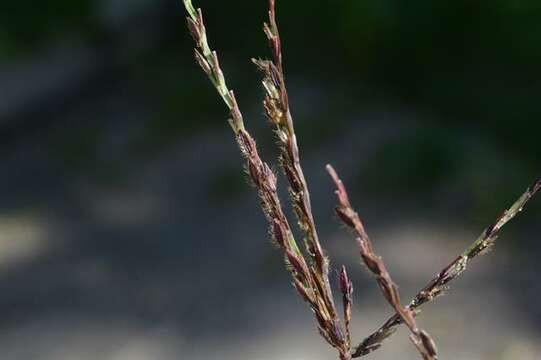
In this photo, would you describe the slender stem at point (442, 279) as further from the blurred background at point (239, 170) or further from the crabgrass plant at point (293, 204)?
the blurred background at point (239, 170)

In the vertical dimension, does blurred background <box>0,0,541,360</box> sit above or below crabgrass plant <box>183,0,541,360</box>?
above

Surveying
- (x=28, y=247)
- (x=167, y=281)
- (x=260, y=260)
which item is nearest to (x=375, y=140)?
(x=260, y=260)

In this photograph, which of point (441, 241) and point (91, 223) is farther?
point (91, 223)

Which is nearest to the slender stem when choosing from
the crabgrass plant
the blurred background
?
the crabgrass plant

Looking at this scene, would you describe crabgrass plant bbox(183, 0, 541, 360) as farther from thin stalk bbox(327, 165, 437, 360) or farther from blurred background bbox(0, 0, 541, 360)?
blurred background bbox(0, 0, 541, 360)

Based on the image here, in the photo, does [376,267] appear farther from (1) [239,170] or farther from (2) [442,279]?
(1) [239,170]

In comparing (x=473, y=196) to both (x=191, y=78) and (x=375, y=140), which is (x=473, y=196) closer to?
(x=375, y=140)

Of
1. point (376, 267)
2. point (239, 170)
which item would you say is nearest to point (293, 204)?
point (376, 267)

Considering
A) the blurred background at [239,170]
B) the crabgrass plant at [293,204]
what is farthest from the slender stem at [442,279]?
the blurred background at [239,170]

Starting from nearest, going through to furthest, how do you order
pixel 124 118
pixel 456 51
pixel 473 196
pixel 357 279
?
pixel 357 279 → pixel 473 196 → pixel 456 51 → pixel 124 118
